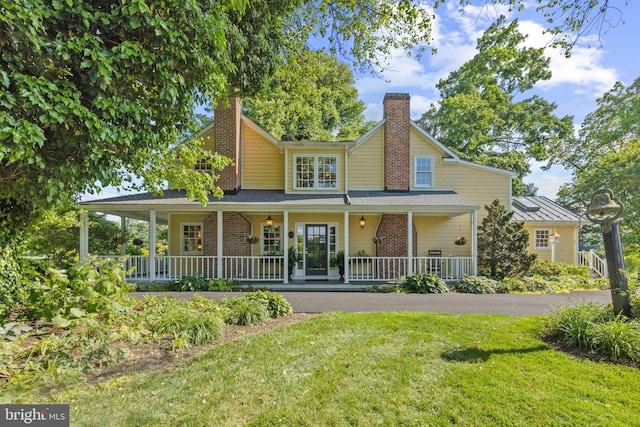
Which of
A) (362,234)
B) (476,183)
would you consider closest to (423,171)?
(476,183)

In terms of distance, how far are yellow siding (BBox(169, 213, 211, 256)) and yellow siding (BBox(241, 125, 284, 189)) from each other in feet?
8.32

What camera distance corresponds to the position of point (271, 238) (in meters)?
12.3

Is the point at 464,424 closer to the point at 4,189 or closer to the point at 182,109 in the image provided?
the point at 182,109

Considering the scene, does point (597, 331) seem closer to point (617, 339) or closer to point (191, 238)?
point (617, 339)

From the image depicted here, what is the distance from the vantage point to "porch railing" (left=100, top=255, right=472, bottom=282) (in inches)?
427

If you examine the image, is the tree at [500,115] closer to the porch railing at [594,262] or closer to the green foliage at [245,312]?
the porch railing at [594,262]

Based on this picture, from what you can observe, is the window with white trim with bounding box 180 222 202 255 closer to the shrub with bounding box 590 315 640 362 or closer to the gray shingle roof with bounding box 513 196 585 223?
the shrub with bounding box 590 315 640 362

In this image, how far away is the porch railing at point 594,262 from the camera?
13.1 m

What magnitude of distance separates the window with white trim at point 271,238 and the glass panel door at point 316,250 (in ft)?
3.91

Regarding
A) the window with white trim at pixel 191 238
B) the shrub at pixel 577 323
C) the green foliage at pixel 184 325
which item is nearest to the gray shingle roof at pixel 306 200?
the window with white trim at pixel 191 238

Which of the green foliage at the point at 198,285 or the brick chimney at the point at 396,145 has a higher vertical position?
the brick chimney at the point at 396,145

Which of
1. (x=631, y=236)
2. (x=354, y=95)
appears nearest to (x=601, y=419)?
(x=631, y=236)

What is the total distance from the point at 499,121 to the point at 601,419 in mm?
20559

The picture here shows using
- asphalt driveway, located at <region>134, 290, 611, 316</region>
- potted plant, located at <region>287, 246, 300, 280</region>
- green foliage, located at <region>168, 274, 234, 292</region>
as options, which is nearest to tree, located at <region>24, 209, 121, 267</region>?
green foliage, located at <region>168, 274, 234, 292</region>
